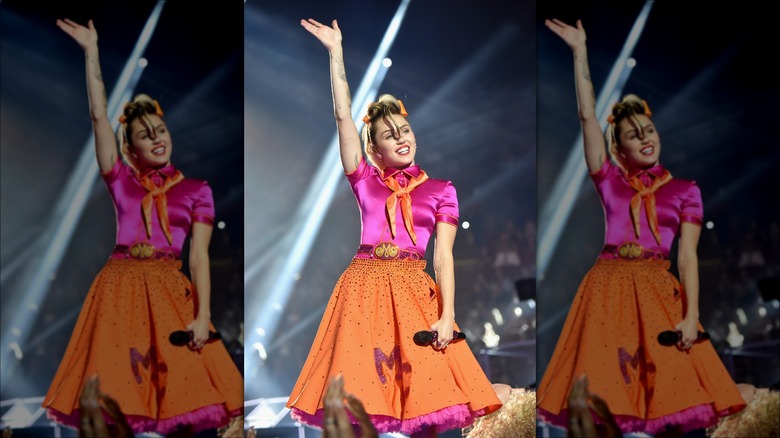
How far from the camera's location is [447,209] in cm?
491

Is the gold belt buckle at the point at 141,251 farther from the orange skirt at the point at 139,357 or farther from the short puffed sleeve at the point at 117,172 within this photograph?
the short puffed sleeve at the point at 117,172

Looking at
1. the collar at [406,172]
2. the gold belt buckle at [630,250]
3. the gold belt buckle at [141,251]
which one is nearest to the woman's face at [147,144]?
the gold belt buckle at [141,251]

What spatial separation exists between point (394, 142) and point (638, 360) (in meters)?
1.62

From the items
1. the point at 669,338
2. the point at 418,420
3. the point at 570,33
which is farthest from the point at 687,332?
the point at 570,33

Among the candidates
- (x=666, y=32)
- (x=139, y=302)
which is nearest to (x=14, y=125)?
(x=139, y=302)

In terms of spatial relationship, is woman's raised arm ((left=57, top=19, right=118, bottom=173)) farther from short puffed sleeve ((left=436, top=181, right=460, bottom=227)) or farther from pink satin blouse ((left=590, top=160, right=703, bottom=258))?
pink satin blouse ((left=590, top=160, right=703, bottom=258))

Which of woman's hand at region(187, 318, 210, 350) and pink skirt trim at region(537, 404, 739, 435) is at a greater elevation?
woman's hand at region(187, 318, 210, 350)

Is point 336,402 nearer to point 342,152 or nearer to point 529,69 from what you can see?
point 342,152

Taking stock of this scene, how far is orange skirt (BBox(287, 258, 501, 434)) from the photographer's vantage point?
4594 millimetres

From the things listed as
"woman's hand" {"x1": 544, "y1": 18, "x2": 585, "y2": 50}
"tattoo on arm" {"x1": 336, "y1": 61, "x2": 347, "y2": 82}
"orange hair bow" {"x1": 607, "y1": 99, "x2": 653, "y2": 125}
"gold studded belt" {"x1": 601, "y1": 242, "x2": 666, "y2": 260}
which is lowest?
"gold studded belt" {"x1": 601, "y1": 242, "x2": 666, "y2": 260}

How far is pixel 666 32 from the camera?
5.04 meters

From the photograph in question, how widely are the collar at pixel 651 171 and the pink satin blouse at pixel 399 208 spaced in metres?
0.90

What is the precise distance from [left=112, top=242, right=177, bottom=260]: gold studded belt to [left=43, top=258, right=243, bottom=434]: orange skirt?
0.03 m

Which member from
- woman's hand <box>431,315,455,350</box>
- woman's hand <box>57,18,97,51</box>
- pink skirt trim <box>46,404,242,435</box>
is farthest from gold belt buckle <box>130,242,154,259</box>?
woman's hand <box>431,315,455,350</box>
